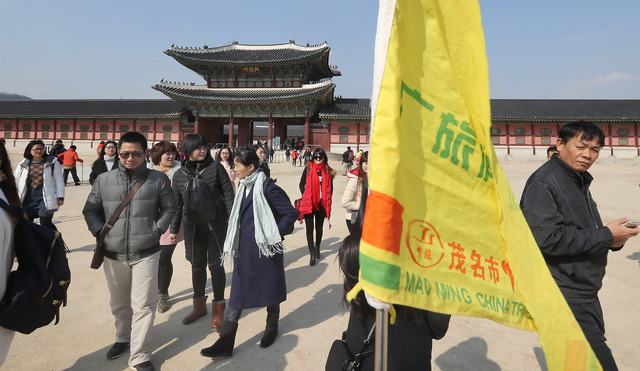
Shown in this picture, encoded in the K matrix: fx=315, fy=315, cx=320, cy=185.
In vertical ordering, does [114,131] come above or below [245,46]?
below

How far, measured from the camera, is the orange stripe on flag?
773 mm

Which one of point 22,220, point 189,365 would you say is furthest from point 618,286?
point 22,220

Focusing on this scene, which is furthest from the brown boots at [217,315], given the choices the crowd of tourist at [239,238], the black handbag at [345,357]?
the black handbag at [345,357]

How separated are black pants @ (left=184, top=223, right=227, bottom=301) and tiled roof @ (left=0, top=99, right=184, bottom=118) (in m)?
24.6

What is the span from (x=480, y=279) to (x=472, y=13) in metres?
0.86

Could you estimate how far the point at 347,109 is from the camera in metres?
25.0

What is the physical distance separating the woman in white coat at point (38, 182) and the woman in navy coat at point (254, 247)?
3.68 meters

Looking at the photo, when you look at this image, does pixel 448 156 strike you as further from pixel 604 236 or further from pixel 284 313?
pixel 284 313

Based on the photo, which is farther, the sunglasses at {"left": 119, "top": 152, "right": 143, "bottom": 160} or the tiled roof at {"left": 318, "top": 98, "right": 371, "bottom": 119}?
the tiled roof at {"left": 318, "top": 98, "right": 371, "bottom": 119}

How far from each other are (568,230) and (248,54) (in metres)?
28.9

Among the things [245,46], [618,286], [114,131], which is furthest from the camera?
[245,46]

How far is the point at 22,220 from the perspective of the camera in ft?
5.47

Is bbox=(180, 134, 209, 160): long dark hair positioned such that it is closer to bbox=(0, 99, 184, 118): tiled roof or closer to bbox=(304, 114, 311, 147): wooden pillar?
bbox=(304, 114, 311, 147): wooden pillar

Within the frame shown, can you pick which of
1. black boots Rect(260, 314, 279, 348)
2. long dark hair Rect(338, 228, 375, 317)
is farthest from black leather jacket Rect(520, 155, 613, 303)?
black boots Rect(260, 314, 279, 348)
